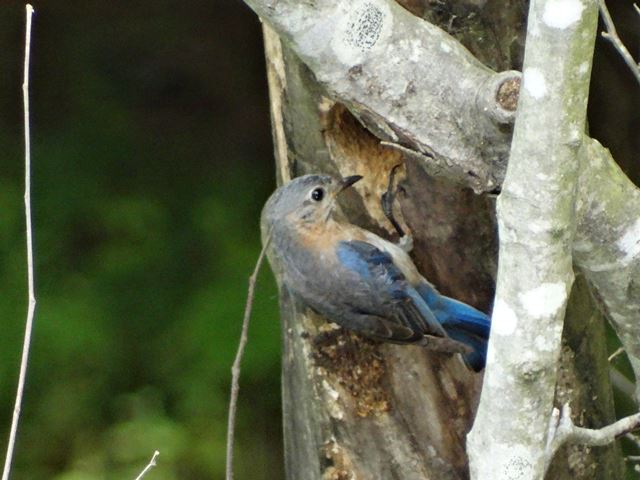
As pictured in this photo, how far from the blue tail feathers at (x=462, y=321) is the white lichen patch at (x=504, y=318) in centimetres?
104

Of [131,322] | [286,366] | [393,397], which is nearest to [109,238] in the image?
[131,322]

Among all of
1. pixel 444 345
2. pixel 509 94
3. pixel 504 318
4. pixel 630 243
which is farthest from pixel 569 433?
pixel 444 345

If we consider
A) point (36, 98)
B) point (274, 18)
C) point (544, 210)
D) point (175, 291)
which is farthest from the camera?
point (36, 98)

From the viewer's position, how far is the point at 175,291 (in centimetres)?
501

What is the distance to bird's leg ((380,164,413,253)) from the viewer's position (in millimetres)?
3297

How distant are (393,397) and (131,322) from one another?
1.93m

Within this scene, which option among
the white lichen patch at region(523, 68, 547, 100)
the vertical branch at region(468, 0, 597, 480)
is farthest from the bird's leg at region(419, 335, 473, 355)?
the white lichen patch at region(523, 68, 547, 100)

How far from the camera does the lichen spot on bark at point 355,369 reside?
11.1ft

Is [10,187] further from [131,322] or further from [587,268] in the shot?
[587,268]

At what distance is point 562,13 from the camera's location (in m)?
2.05

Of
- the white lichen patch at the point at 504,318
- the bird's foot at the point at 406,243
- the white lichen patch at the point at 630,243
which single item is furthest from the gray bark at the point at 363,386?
the white lichen patch at the point at 504,318

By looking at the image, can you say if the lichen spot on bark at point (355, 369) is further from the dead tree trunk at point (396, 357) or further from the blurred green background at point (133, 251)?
the blurred green background at point (133, 251)

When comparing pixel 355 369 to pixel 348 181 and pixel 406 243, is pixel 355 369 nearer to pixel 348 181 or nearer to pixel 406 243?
pixel 406 243

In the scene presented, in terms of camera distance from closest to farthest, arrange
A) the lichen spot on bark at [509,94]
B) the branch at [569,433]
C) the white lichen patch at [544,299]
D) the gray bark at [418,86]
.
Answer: the white lichen patch at [544,299] < the branch at [569,433] < the lichen spot on bark at [509,94] < the gray bark at [418,86]
